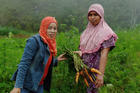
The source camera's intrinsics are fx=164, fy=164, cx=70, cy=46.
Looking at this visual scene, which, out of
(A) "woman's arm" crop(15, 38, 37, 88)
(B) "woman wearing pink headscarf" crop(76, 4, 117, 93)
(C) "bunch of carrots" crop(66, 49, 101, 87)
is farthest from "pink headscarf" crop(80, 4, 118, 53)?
(A) "woman's arm" crop(15, 38, 37, 88)

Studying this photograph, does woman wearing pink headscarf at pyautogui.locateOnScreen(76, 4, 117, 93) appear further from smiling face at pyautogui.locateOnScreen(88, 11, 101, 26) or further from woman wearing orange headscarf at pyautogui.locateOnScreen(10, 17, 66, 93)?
woman wearing orange headscarf at pyautogui.locateOnScreen(10, 17, 66, 93)

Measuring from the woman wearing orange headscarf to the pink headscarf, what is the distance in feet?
1.52

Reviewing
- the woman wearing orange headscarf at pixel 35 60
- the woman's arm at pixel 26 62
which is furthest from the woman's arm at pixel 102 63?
the woman's arm at pixel 26 62

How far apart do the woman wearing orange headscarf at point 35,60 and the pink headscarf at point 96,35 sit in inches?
18.2

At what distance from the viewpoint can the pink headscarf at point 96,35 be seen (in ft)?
6.36

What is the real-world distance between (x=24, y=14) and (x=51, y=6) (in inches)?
107

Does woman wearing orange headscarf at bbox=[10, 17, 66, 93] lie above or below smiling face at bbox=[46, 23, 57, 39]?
below

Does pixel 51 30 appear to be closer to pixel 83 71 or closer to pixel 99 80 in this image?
pixel 83 71

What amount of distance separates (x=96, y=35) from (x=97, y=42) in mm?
92

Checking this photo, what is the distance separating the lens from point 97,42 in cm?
197

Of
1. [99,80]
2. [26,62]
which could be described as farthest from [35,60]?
[99,80]

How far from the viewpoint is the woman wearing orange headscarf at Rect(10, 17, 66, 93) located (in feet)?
5.77

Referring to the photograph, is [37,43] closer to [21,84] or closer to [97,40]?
[21,84]

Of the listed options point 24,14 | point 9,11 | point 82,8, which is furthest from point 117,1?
point 9,11
